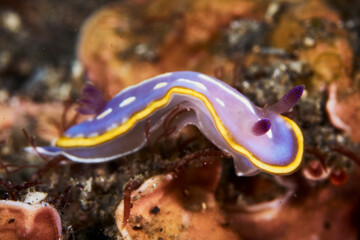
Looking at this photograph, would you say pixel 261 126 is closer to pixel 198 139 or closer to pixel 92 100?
pixel 198 139

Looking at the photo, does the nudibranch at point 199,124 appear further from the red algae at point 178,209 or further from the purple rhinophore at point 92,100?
the red algae at point 178,209

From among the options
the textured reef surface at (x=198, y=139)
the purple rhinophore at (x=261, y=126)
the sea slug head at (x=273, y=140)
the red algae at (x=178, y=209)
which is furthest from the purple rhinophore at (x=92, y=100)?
the purple rhinophore at (x=261, y=126)

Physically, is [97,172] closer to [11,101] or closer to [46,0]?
[11,101]

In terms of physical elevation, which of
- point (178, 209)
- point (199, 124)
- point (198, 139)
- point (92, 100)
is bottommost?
point (178, 209)

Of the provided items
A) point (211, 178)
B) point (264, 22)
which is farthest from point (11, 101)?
point (264, 22)

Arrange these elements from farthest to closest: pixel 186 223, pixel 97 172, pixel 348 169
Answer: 1. pixel 348 169
2. pixel 97 172
3. pixel 186 223

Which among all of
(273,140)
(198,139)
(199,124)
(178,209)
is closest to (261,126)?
(273,140)

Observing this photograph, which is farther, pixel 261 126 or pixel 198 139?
pixel 198 139
